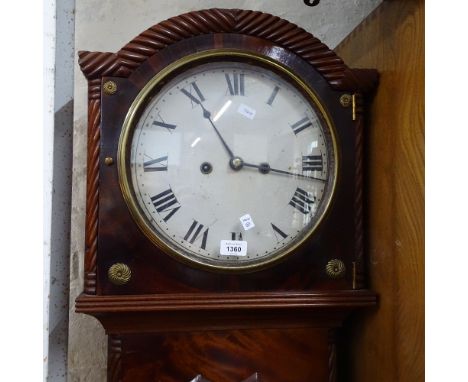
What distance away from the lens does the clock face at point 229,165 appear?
0.82 metres

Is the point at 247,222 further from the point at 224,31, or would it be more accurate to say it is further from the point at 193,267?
the point at 224,31

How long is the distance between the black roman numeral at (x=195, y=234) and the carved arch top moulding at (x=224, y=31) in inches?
10.9

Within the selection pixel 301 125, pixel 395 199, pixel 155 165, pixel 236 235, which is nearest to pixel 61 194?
pixel 155 165

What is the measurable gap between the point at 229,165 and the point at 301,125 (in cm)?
15

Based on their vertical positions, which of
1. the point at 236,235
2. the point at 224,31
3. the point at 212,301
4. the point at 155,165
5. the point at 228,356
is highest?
the point at 224,31

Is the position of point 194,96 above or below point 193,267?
above

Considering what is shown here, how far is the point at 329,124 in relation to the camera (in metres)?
0.86

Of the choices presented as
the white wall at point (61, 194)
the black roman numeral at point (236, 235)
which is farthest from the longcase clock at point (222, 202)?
the white wall at point (61, 194)

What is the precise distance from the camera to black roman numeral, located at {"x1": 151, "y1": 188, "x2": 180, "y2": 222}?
2.69 ft

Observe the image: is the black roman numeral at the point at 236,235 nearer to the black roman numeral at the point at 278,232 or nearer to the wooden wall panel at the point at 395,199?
the black roman numeral at the point at 278,232

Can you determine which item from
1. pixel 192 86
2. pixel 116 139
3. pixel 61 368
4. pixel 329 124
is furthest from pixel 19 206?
pixel 61 368

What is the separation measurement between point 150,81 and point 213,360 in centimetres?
48

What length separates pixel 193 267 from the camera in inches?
32.1
